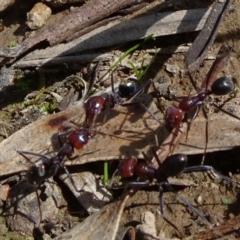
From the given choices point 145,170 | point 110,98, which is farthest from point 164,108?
point 145,170

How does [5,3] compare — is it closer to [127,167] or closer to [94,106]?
[94,106]

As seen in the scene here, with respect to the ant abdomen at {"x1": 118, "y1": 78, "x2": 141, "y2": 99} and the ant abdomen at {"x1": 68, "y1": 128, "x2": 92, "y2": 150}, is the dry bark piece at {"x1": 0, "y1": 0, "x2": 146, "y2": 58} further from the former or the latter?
the ant abdomen at {"x1": 68, "y1": 128, "x2": 92, "y2": 150}

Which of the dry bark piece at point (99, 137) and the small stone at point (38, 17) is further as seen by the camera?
the small stone at point (38, 17)

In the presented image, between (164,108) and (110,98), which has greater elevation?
(110,98)

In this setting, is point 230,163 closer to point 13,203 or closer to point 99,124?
point 99,124

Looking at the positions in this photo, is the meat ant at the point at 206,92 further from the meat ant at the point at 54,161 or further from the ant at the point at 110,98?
the meat ant at the point at 54,161

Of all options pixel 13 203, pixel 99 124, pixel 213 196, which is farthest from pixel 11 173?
pixel 213 196

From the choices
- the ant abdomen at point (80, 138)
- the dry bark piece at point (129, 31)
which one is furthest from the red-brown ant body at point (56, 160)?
the dry bark piece at point (129, 31)
